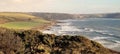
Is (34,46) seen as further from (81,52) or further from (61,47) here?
(81,52)

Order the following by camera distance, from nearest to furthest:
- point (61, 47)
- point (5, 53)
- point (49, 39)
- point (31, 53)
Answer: point (5, 53) < point (31, 53) < point (61, 47) < point (49, 39)

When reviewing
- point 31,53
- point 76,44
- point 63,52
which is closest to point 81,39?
point 76,44

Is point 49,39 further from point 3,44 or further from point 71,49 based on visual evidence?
point 3,44

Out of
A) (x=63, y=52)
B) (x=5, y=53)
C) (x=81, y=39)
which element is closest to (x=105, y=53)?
(x=81, y=39)

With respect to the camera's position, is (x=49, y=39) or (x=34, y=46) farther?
(x=49, y=39)

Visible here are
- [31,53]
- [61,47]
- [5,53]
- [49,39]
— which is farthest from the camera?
[49,39]

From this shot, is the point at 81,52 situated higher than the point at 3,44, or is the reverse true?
the point at 3,44
